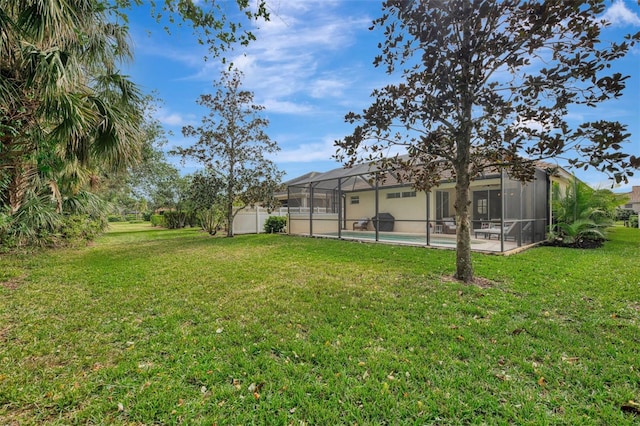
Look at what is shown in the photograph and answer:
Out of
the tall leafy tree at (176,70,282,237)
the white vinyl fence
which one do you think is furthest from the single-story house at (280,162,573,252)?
the white vinyl fence

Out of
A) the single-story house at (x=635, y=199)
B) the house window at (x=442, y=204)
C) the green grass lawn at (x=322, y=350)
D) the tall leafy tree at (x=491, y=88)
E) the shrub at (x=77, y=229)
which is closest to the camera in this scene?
the green grass lawn at (x=322, y=350)

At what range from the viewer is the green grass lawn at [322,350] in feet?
6.78

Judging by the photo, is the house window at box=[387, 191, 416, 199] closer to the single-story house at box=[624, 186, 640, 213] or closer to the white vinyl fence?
the white vinyl fence

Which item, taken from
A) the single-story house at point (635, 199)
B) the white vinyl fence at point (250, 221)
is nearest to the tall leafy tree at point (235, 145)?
the white vinyl fence at point (250, 221)

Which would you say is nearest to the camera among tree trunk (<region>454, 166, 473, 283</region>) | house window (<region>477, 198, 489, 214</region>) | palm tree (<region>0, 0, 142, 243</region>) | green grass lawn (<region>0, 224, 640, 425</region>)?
green grass lawn (<region>0, 224, 640, 425</region>)

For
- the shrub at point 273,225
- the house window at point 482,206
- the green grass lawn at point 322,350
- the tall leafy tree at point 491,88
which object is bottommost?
the green grass lawn at point 322,350

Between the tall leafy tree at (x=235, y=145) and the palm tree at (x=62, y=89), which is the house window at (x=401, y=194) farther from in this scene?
the palm tree at (x=62, y=89)

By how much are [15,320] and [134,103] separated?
467cm

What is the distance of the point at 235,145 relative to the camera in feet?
43.0

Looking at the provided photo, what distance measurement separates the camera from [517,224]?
9.19 m

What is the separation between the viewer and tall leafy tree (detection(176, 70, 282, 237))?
12.8m

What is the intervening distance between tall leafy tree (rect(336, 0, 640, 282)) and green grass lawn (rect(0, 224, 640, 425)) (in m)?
1.76

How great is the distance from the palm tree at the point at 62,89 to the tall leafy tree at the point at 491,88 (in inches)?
166

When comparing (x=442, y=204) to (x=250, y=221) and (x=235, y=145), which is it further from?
(x=235, y=145)
